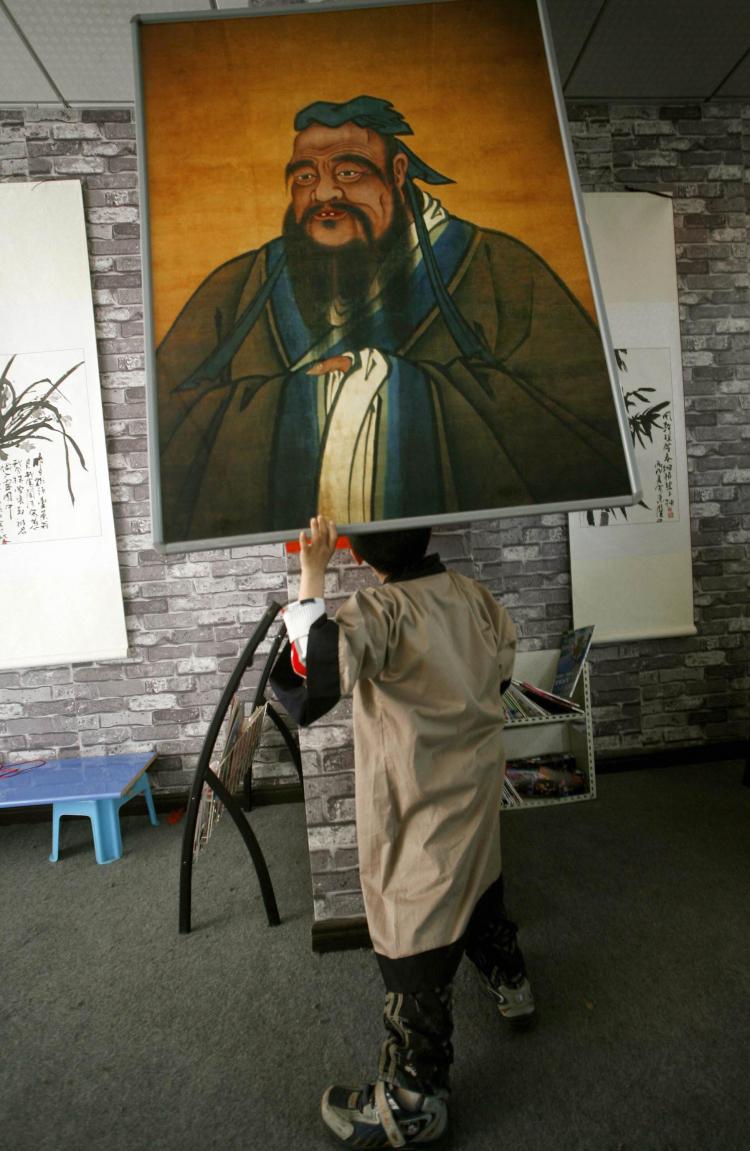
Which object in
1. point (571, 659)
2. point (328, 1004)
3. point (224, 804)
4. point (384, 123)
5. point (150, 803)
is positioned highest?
point (384, 123)

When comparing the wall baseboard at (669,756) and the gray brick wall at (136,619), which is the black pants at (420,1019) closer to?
the gray brick wall at (136,619)

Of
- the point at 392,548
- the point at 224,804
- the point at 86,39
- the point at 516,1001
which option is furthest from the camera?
the point at 86,39

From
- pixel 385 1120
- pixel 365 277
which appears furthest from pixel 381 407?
pixel 385 1120

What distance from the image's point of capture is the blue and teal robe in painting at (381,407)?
95cm

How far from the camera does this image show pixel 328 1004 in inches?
59.9

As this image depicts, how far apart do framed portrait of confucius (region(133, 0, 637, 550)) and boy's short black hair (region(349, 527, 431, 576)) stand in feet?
0.71

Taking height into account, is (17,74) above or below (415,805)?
above

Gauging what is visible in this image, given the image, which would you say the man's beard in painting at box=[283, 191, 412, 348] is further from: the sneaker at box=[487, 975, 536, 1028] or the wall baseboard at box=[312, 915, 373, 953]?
the wall baseboard at box=[312, 915, 373, 953]

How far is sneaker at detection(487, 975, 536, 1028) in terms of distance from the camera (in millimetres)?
1395

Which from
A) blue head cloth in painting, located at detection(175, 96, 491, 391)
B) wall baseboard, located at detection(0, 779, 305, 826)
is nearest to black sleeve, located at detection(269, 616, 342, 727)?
blue head cloth in painting, located at detection(175, 96, 491, 391)

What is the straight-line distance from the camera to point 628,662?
277 centimetres

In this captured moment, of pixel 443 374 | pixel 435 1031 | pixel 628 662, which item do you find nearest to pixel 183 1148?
pixel 435 1031

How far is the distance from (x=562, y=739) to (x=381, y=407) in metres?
1.81

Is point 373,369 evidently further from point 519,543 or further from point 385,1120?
point 519,543
